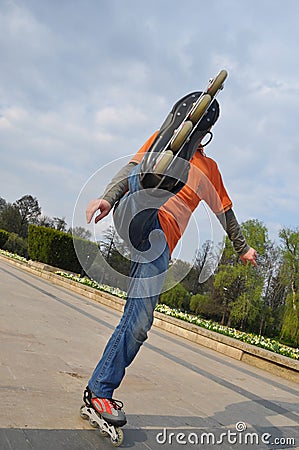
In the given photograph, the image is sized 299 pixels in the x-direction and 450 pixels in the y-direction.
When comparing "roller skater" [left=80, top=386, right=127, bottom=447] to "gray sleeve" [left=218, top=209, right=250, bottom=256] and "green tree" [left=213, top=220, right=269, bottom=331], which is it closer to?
"gray sleeve" [left=218, top=209, right=250, bottom=256]

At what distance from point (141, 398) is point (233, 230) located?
1.57 metres

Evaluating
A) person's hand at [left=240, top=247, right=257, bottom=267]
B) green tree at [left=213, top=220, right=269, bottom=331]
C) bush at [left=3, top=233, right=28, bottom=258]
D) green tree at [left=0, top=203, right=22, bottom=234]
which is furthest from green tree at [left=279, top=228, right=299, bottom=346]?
green tree at [left=0, top=203, right=22, bottom=234]

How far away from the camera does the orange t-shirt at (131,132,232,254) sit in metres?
2.75

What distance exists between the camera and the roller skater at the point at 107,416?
2.50 metres

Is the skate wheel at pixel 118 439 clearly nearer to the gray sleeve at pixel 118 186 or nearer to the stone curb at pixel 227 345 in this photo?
the gray sleeve at pixel 118 186

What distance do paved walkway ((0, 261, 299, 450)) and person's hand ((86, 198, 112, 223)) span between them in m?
1.20

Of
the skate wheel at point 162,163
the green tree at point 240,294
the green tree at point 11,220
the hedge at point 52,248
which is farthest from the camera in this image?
the green tree at point 11,220

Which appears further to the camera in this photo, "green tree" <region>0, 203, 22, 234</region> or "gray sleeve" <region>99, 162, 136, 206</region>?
"green tree" <region>0, 203, 22, 234</region>

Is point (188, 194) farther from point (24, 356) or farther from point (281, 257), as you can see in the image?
point (281, 257)

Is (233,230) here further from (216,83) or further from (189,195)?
(216,83)

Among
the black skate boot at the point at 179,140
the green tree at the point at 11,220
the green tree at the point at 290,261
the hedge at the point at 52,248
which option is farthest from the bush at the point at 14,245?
the black skate boot at the point at 179,140

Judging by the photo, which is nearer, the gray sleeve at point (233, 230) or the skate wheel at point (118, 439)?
the skate wheel at point (118, 439)

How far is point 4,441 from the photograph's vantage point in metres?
2.17

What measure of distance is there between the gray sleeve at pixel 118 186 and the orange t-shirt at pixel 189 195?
0.08m
